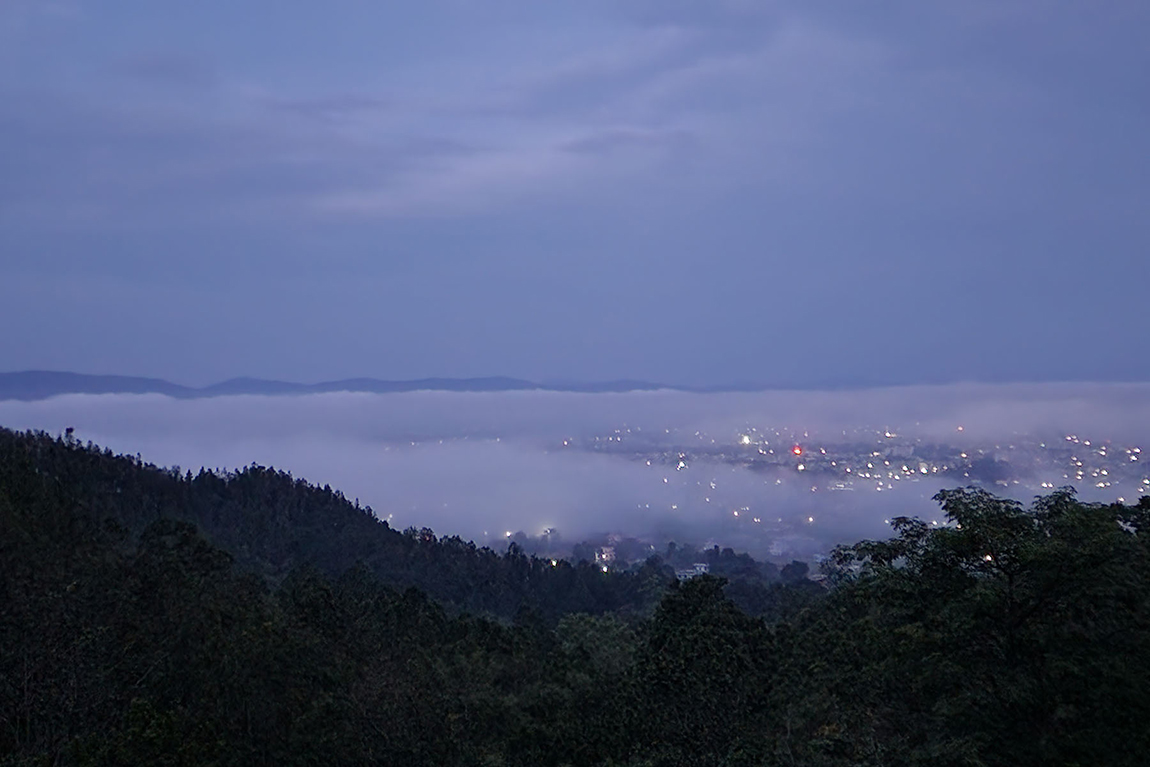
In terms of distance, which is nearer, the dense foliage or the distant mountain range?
the dense foliage

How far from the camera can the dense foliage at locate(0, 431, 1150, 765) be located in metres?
10.2

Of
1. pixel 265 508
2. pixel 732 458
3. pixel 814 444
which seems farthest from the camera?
pixel 732 458

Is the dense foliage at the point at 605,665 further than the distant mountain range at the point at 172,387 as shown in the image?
No

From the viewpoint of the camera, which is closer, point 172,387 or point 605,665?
point 605,665

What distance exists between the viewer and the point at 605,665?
26.0 metres

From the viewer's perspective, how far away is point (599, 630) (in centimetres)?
3362

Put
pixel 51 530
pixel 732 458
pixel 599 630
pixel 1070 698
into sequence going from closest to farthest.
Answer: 1. pixel 1070 698
2. pixel 51 530
3. pixel 599 630
4. pixel 732 458

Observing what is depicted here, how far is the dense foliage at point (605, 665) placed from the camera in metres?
10.2

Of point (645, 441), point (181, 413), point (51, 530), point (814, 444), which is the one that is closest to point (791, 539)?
point (814, 444)

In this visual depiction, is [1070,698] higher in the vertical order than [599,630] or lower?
higher

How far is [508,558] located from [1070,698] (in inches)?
2092

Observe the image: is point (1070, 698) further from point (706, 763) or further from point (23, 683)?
point (23, 683)

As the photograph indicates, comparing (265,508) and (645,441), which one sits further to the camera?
(645,441)

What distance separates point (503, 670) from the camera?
23.1 m
